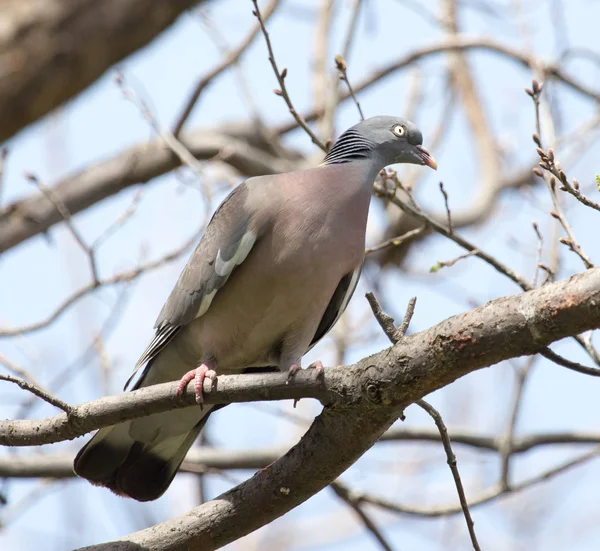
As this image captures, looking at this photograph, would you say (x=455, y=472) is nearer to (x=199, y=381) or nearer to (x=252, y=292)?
(x=199, y=381)

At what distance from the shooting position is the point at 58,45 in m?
3.25

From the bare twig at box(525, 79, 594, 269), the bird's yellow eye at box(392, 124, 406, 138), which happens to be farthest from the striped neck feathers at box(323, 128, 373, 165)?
the bare twig at box(525, 79, 594, 269)

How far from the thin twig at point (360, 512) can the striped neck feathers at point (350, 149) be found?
1.59m

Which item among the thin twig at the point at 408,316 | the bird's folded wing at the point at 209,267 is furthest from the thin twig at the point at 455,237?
the thin twig at the point at 408,316

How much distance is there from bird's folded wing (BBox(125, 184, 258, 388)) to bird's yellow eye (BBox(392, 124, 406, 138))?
0.84 meters

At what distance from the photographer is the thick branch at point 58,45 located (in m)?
3.18

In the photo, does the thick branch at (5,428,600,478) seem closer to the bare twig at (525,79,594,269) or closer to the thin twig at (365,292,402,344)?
the bare twig at (525,79,594,269)

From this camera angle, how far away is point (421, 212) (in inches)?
148

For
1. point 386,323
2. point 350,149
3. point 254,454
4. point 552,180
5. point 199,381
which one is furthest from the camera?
point 254,454

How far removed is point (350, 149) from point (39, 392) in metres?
2.07

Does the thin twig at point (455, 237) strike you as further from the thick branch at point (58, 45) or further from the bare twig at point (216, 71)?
the bare twig at point (216, 71)

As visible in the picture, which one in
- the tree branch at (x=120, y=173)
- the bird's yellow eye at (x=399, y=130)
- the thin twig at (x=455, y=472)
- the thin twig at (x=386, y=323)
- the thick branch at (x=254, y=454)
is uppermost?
the tree branch at (x=120, y=173)

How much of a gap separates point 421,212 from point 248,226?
788 mm

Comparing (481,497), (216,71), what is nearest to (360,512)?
(481,497)
